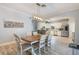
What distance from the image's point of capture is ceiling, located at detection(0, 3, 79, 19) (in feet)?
5.78

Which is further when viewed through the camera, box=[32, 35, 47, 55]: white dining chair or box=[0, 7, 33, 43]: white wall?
box=[32, 35, 47, 55]: white dining chair

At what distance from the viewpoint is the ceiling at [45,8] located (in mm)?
1763

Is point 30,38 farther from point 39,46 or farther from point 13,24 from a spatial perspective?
point 13,24

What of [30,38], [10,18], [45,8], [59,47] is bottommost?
[59,47]

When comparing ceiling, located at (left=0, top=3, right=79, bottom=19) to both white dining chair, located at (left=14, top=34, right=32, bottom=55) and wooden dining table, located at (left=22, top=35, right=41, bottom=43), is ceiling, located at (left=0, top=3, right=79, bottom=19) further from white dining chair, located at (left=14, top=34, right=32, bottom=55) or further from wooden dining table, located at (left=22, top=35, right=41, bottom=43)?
white dining chair, located at (left=14, top=34, right=32, bottom=55)

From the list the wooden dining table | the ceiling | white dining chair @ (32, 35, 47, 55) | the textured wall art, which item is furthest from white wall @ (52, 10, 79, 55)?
the textured wall art

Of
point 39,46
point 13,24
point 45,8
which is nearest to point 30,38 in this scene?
point 39,46

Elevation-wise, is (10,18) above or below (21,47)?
above

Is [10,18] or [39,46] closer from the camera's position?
[10,18]

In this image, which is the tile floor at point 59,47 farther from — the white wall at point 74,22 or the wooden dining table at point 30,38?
the wooden dining table at point 30,38

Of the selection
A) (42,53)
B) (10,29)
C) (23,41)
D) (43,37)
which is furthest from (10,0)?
(42,53)

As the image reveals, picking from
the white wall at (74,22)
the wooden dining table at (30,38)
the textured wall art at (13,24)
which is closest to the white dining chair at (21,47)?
the wooden dining table at (30,38)

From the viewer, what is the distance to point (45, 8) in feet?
5.90

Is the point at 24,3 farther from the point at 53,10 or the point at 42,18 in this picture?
the point at 53,10
